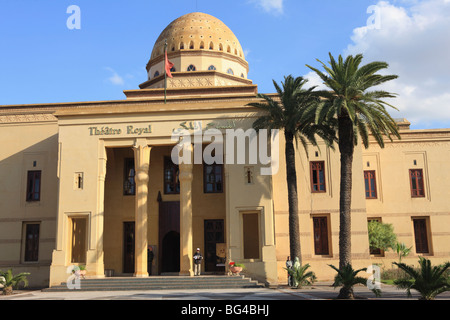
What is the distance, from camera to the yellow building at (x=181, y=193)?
25.8m

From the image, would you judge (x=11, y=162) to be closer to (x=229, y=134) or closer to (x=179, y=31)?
(x=229, y=134)

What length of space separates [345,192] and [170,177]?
39.1 ft

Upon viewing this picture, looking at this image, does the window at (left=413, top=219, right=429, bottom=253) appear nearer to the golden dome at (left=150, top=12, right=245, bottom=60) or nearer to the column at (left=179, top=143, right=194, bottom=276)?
the column at (left=179, top=143, right=194, bottom=276)

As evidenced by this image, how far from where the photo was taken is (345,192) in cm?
2191

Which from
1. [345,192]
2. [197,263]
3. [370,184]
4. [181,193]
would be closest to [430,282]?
[345,192]

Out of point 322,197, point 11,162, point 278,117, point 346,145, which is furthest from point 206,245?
point 11,162

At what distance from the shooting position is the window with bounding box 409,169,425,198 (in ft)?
98.7

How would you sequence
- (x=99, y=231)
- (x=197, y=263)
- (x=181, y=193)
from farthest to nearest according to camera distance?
(x=181, y=193), (x=99, y=231), (x=197, y=263)

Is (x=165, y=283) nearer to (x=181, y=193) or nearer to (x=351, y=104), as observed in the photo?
(x=181, y=193)

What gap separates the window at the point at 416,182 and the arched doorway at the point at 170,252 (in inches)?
601

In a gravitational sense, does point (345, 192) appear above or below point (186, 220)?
above

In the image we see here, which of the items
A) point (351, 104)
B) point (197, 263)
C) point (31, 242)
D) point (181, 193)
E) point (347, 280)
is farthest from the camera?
point (31, 242)
